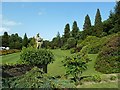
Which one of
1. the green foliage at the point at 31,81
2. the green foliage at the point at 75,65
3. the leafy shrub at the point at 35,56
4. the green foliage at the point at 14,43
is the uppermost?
the green foliage at the point at 14,43

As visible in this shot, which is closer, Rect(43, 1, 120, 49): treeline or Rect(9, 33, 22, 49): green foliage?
Rect(43, 1, 120, 49): treeline

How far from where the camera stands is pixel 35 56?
17.0 meters

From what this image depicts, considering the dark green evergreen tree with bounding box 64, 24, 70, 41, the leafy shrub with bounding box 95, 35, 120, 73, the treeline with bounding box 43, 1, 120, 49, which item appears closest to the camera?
the leafy shrub with bounding box 95, 35, 120, 73

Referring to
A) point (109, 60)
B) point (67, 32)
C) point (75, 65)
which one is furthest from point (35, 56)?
point (67, 32)

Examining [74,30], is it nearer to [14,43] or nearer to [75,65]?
[14,43]

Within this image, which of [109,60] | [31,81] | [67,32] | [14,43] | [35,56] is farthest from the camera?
[67,32]

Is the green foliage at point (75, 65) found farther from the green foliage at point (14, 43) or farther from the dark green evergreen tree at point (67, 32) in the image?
the dark green evergreen tree at point (67, 32)

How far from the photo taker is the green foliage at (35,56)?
666 inches

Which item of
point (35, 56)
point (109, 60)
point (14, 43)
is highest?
point (14, 43)

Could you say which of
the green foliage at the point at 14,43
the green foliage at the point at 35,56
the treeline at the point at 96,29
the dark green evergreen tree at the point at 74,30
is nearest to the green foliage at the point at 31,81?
the green foliage at the point at 35,56

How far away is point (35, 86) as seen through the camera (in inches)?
246

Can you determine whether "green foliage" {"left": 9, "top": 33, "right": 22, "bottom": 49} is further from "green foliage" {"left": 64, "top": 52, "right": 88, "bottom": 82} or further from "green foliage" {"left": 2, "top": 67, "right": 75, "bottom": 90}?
"green foliage" {"left": 2, "top": 67, "right": 75, "bottom": 90}

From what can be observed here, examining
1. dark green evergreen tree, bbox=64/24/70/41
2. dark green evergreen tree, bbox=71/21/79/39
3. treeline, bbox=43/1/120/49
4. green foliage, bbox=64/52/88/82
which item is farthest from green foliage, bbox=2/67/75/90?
dark green evergreen tree, bbox=64/24/70/41

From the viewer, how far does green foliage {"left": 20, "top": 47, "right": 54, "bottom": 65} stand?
16906mm
